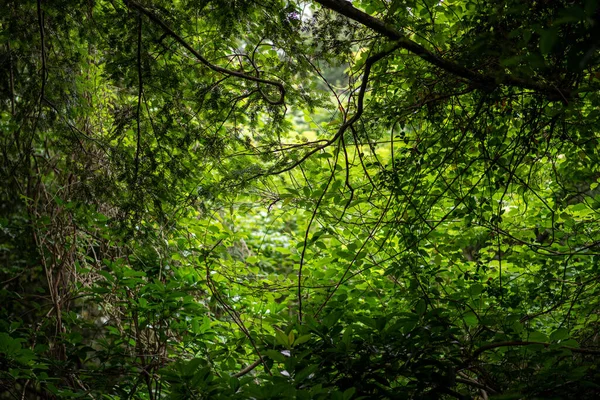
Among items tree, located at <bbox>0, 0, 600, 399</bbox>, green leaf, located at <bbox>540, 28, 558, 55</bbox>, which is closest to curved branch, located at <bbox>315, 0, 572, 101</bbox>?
tree, located at <bbox>0, 0, 600, 399</bbox>

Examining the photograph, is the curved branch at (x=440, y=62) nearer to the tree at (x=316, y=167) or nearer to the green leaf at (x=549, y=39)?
the tree at (x=316, y=167)

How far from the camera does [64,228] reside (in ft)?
12.0

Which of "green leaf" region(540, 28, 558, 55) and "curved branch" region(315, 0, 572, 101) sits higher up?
"curved branch" region(315, 0, 572, 101)

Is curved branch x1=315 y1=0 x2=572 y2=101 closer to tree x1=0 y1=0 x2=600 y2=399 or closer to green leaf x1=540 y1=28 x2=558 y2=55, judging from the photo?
tree x1=0 y1=0 x2=600 y2=399

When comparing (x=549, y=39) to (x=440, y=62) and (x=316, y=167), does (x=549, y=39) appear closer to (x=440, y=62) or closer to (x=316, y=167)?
(x=440, y=62)

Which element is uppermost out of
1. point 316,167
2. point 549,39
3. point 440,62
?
point 316,167

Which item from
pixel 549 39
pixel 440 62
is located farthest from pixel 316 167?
pixel 549 39

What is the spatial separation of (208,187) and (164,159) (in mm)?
443

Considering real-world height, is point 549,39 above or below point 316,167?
below

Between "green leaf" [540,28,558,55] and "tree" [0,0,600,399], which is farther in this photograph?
"tree" [0,0,600,399]

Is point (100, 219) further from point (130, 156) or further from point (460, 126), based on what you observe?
point (460, 126)

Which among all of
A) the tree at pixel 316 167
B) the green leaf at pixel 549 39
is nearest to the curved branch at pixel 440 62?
the tree at pixel 316 167

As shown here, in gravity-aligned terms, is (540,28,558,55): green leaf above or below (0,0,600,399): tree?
below

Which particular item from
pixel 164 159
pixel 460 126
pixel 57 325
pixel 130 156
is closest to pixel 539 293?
pixel 460 126
